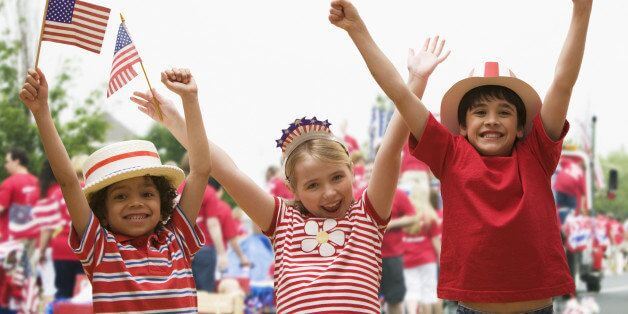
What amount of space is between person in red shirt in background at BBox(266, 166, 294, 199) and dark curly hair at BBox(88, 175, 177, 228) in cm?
618

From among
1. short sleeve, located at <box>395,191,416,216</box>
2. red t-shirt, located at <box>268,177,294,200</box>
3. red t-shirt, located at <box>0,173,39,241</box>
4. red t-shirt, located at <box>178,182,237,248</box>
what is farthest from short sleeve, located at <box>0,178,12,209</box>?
short sleeve, located at <box>395,191,416,216</box>

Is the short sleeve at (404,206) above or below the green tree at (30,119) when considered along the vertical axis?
below

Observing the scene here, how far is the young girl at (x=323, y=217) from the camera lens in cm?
359

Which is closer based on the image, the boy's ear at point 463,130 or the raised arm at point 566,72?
the raised arm at point 566,72

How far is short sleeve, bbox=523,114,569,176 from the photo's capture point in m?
3.54

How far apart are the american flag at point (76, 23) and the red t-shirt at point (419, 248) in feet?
Result: 21.2

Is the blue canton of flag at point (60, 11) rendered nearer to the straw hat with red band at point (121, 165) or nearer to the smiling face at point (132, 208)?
the straw hat with red band at point (121, 165)

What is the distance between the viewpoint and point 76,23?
3789 millimetres

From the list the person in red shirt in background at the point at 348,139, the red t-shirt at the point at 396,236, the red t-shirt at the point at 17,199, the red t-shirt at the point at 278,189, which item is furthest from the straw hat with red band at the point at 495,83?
the person in red shirt in background at the point at 348,139

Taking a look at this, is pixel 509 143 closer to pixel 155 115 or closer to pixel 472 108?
pixel 472 108

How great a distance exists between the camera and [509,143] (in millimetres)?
3605

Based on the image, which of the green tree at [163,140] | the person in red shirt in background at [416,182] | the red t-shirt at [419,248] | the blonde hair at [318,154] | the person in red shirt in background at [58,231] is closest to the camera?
the blonde hair at [318,154]

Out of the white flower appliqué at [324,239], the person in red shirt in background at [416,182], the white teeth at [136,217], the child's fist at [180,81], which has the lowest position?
the white flower appliqué at [324,239]

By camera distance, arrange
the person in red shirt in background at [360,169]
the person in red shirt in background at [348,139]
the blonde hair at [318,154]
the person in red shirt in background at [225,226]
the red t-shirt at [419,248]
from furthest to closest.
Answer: the person in red shirt in background at [348,139] → the person in red shirt in background at [360,169] → the red t-shirt at [419,248] → the person in red shirt in background at [225,226] → the blonde hair at [318,154]
